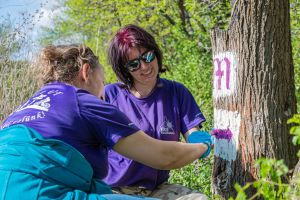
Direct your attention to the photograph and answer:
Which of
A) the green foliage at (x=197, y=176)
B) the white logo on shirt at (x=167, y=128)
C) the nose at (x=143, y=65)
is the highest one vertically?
the nose at (x=143, y=65)

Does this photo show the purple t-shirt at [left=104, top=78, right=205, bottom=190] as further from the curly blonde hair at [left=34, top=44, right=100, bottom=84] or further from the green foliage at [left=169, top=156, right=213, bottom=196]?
the green foliage at [left=169, top=156, right=213, bottom=196]

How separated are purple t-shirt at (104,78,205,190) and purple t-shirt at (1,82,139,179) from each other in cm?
78

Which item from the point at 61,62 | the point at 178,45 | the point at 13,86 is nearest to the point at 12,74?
the point at 13,86

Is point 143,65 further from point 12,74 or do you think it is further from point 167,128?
point 12,74

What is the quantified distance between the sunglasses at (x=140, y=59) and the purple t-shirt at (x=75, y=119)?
0.90 meters

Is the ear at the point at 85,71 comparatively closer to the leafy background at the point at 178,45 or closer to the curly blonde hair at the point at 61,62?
the curly blonde hair at the point at 61,62

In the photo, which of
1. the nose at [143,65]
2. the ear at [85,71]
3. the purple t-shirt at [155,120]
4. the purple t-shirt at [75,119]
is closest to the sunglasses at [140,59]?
the nose at [143,65]

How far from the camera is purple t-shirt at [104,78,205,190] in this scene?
3082mm

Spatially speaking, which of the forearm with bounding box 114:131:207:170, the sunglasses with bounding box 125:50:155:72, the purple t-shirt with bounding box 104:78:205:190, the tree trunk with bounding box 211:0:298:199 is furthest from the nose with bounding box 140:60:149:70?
the forearm with bounding box 114:131:207:170

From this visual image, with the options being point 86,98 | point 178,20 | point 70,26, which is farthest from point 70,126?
point 70,26

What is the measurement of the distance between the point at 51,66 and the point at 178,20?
7.69 metres

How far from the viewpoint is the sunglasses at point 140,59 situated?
318cm

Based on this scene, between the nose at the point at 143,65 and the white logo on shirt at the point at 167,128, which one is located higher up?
the nose at the point at 143,65

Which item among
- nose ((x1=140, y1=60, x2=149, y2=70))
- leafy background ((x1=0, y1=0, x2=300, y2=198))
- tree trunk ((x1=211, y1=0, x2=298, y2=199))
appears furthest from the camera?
leafy background ((x1=0, y1=0, x2=300, y2=198))
